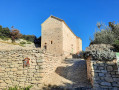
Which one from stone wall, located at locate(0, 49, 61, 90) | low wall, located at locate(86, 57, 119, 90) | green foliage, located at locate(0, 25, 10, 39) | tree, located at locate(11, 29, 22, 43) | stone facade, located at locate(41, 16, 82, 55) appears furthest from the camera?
tree, located at locate(11, 29, 22, 43)

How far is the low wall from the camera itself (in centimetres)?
451

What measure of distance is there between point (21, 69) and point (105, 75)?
5190mm

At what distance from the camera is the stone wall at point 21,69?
5641 millimetres

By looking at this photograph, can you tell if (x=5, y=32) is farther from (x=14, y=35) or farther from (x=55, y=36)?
(x=55, y=36)

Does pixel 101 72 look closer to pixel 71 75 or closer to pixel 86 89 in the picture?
pixel 86 89

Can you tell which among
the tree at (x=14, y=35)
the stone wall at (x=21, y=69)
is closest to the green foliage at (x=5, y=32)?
the tree at (x=14, y=35)

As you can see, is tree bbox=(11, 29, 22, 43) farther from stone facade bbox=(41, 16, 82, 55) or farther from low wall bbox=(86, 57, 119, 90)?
low wall bbox=(86, 57, 119, 90)

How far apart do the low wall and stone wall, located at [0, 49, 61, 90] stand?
313cm

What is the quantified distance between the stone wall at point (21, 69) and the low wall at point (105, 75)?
123 inches

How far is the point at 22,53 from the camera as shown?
6.21m

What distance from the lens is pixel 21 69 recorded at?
595 centimetres

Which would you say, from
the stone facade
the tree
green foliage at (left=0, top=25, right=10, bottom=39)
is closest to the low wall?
the stone facade

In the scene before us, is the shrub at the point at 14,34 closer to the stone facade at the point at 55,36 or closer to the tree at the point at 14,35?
the tree at the point at 14,35

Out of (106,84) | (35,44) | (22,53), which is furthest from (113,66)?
(35,44)
